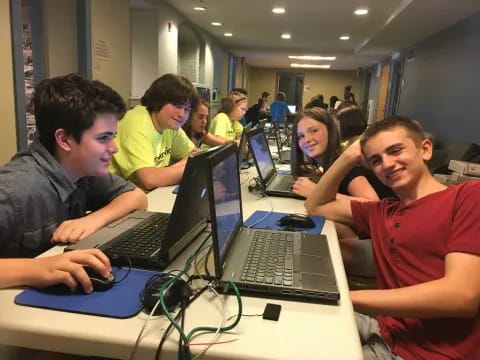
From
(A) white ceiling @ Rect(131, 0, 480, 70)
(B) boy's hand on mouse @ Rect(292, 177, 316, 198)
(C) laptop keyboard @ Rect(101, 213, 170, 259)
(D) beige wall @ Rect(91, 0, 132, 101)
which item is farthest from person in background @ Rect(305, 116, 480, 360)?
(A) white ceiling @ Rect(131, 0, 480, 70)

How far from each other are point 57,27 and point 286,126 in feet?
9.60

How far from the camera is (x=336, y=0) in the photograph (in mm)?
5402

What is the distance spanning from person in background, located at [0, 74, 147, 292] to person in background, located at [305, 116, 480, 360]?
769 mm

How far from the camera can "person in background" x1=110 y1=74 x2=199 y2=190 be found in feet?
6.82

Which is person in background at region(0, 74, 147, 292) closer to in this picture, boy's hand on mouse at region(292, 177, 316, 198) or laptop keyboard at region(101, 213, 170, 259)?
laptop keyboard at region(101, 213, 170, 259)

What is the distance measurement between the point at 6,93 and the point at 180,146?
1.28 metres

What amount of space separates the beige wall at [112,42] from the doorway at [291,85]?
1400 cm

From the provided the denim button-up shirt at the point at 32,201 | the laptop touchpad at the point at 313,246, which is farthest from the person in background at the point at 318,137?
the denim button-up shirt at the point at 32,201

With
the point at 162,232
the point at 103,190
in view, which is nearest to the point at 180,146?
the point at 103,190

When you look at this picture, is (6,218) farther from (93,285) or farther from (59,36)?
(59,36)

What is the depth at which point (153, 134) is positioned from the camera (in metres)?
2.25

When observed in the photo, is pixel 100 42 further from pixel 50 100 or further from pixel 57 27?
pixel 50 100

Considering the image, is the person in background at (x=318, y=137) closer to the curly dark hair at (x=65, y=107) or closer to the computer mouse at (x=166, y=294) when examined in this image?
the curly dark hair at (x=65, y=107)

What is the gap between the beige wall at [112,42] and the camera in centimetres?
406
